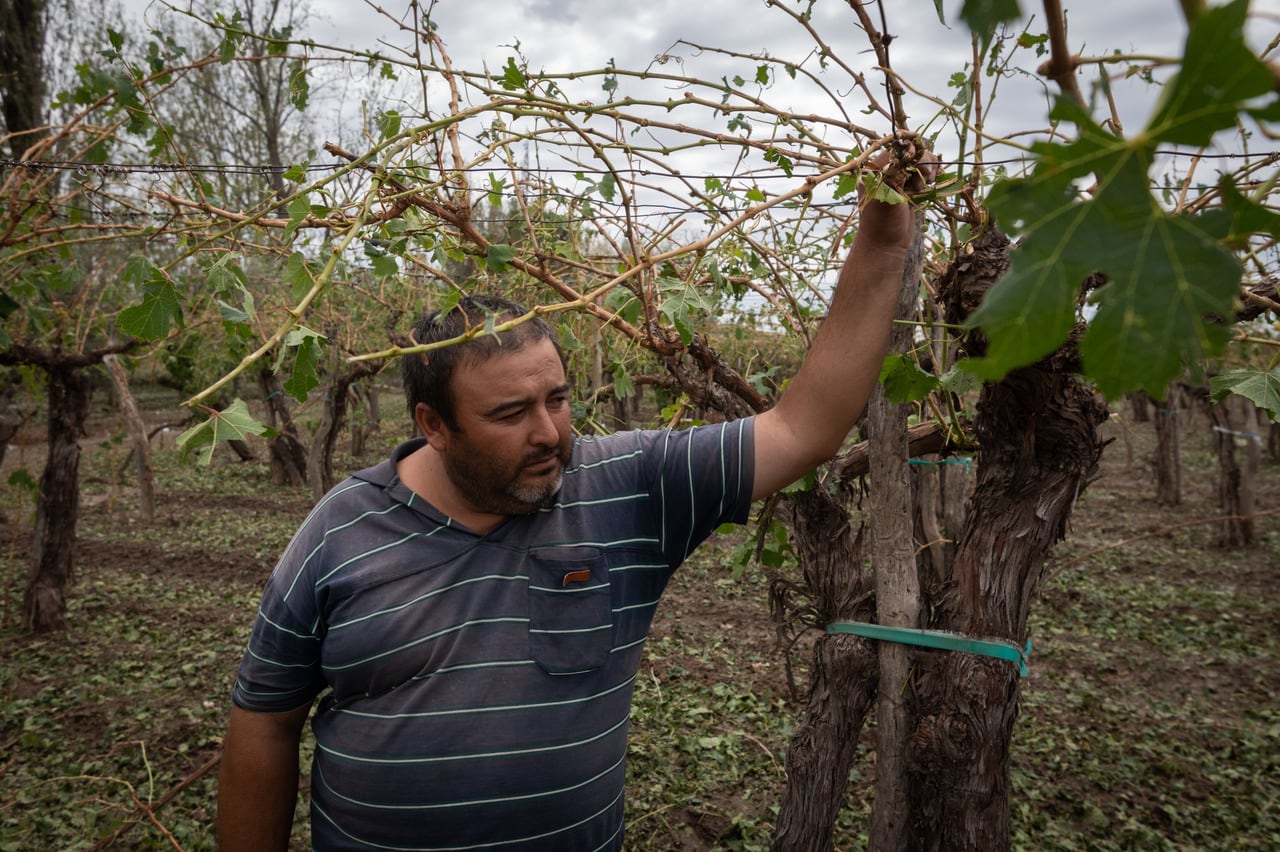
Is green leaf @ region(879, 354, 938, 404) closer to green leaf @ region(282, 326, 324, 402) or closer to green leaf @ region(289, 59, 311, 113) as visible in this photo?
green leaf @ region(282, 326, 324, 402)

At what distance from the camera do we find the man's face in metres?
1.70

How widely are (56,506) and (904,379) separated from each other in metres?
6.75

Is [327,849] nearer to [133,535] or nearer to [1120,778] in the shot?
[1120,778]

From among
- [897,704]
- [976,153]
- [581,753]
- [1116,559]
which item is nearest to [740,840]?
[897,704]

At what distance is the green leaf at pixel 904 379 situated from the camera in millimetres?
1695

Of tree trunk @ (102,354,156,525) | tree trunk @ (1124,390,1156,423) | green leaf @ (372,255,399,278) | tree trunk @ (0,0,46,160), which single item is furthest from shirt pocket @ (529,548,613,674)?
tree trunk @ (1124,390,1156,423)

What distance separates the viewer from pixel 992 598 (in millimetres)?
1985

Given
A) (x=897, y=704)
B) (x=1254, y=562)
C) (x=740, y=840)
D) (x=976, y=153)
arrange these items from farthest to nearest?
1. (x=1254, y=562)
2. (x=740, y=840)
3. (x=897, y=704)
4. (x=976, y=153)

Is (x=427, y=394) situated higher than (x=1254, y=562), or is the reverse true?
(x=427, y=394)

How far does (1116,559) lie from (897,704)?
7274mm

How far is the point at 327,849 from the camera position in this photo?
1.77m

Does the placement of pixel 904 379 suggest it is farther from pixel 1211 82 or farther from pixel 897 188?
pixel 1211 82

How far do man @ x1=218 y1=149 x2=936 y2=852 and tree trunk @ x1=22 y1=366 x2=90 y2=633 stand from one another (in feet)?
18.0

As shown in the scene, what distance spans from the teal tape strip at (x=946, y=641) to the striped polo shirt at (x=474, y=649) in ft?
2.08
